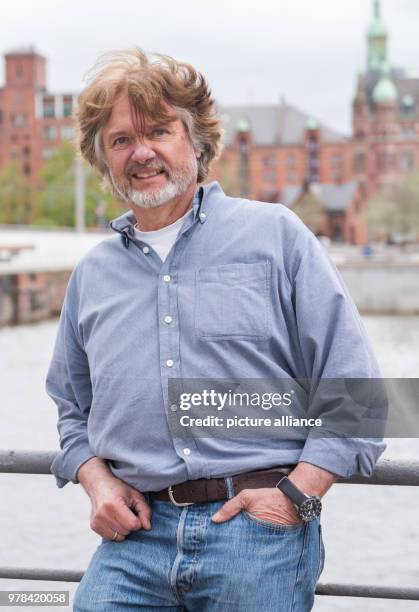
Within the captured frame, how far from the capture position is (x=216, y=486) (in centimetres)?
219

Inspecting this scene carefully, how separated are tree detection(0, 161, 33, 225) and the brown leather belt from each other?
81.7m

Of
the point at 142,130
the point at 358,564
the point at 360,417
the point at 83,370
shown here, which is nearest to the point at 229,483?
the point at 360,417

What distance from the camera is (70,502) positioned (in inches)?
463

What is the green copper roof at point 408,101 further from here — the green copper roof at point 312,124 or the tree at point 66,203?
the tree at point 66,203

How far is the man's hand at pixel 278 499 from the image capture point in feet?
6.95

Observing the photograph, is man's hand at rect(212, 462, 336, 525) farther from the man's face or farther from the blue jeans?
the man's face

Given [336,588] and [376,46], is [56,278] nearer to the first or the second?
[336,588]

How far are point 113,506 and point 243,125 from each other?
97.7 meters

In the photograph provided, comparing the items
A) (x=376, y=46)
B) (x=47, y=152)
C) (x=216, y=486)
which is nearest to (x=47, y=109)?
(x=47, y=152)

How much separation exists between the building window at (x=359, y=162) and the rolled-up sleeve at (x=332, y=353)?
10023 cm

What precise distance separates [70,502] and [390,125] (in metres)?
95.1

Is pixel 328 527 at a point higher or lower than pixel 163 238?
lower

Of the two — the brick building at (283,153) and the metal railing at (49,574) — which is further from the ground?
the metal railing at (49,574)

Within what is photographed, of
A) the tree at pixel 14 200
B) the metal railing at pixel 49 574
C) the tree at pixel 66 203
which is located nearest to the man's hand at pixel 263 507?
the metal railing at pixel 49 574
